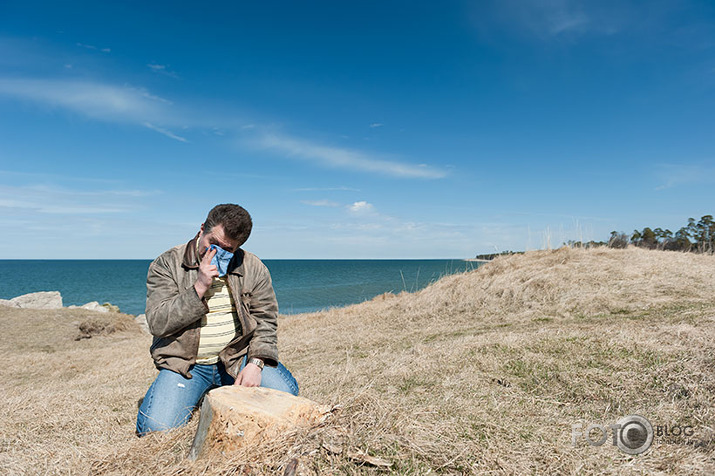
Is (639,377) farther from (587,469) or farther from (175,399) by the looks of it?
(175,399)

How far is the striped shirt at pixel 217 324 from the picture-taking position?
3713 mm

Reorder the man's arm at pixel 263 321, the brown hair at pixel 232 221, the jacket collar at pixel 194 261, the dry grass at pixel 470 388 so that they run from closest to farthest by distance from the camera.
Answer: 1. the dry grass at pixel 470 388
2. the brown hair at pixel 232 221
3. the jacket collar at pixel 194 261
4. the man's arm at pixel 263 321

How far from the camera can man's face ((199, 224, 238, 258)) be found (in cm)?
349

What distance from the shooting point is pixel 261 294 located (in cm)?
392

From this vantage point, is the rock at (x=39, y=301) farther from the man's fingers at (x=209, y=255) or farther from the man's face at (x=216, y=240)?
the man's fingers at (x=209, y=255)

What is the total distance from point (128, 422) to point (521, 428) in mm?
3651

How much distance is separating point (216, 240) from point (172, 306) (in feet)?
2.13

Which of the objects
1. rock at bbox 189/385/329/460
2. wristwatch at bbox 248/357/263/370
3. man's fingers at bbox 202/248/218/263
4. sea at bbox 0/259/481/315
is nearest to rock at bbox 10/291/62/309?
sea at bbox 0/259/481/315

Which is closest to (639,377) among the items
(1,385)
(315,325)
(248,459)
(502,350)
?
(502,350)

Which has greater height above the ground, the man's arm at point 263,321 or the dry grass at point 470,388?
the man's arm at point 263,321

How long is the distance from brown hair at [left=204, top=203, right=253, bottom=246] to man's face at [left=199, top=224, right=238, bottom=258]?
3cm

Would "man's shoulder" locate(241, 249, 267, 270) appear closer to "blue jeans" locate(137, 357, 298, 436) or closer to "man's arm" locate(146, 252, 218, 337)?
"man's arm" locate(146, 252, 218, 337)

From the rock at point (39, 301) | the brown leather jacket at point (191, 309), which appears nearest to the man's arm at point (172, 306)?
the brown leather jacket at point (191, 309)

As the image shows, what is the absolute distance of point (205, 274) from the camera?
3.33 meters
